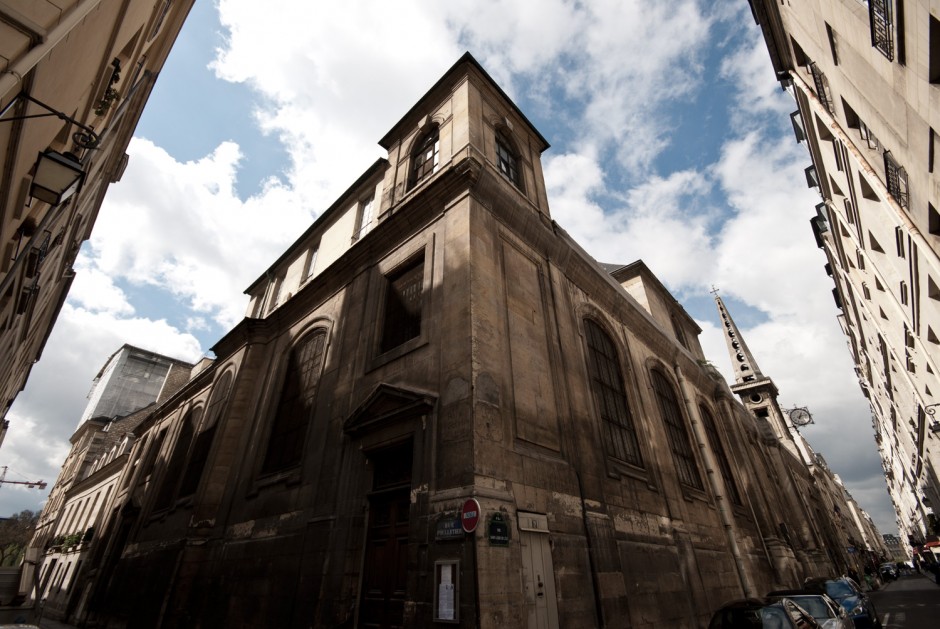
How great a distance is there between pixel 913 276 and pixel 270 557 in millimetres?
16587

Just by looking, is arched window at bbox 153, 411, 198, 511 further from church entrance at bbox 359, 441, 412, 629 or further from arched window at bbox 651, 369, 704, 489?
arched window at bbox 651, 369, 704, 489

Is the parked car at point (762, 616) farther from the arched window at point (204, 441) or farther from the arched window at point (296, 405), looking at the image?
the arched window at point (204, 441)

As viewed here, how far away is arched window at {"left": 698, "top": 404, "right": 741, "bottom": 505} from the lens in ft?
57.9

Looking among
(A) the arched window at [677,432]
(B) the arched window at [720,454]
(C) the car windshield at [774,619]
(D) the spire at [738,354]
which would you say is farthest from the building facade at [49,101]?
(D) the spire at [738,354]

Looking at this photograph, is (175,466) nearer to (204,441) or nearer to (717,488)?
(204,441)

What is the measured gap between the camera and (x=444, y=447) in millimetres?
6855

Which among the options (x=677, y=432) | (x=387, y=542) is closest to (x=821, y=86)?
(x=677, y=432)

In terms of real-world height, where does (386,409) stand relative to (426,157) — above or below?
below

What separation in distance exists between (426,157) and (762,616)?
13313 mm

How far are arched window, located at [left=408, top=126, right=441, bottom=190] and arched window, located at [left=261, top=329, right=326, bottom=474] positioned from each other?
577 centimetres

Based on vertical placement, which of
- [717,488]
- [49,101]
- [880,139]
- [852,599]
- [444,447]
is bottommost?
[852,599]

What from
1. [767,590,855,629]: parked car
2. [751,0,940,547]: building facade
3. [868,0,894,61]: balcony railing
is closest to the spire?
[751,0,940,547]: building facade

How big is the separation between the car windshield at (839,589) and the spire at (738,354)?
30.3 m

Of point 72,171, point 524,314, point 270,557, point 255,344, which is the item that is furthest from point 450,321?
point 255,344
